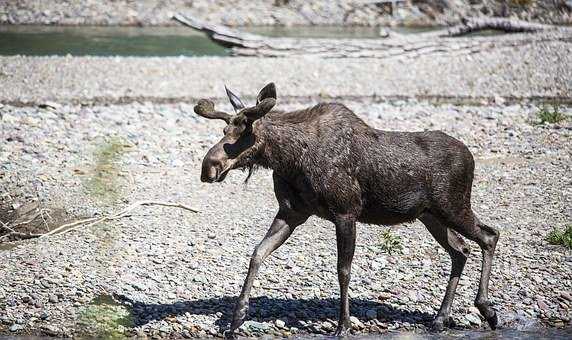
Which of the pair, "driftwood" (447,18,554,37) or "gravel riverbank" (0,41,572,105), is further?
"driftwood" (447,18,554,37)

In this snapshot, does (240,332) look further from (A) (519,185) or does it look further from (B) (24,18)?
(B) (24,18)

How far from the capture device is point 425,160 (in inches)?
343

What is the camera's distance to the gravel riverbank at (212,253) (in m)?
8.80

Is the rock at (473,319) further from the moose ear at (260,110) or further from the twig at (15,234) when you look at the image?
the twig at (15,234)

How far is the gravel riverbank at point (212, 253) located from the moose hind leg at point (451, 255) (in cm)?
18

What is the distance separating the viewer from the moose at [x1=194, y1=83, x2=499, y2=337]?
820cm

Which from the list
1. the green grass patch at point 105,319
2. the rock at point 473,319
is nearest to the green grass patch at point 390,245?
the rock at point 473,319

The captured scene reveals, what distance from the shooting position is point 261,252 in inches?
332

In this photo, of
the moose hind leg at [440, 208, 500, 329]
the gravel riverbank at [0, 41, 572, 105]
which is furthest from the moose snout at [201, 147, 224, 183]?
the gravel riverbank at [0, 41, 572, 105]

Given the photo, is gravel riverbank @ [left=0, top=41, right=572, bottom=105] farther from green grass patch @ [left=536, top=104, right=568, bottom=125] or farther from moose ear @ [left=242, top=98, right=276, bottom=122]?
moose ear @ [left=242, top=98, right=276, bottom=122]

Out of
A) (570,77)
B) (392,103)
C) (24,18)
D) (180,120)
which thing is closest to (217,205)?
(180,120)

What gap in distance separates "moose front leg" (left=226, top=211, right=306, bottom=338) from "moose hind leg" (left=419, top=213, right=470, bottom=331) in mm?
1223

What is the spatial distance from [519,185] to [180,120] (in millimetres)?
5496

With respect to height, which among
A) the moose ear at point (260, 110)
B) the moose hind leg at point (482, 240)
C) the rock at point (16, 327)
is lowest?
the rock at point (16, 327)
